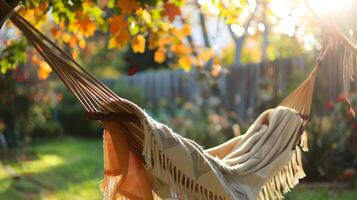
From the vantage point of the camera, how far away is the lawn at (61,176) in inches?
195

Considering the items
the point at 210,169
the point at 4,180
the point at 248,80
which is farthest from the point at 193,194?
the point at 248,80

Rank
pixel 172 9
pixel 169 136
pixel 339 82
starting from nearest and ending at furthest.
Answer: pixel 169 136 < pixel 172 9 < pixel 339 82

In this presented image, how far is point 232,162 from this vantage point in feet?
8.80

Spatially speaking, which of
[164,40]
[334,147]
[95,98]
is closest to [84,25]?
[164,40]

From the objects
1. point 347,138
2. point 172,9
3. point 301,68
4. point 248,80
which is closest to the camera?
point 172,9

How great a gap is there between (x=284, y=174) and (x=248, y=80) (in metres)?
5.95

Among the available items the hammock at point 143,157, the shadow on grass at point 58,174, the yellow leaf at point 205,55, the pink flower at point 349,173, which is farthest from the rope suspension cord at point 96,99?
the pink flower at point 349,173

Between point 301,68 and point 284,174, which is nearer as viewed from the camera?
point 284,174

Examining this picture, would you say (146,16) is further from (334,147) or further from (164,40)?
(334,147)

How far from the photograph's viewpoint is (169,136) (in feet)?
7.36

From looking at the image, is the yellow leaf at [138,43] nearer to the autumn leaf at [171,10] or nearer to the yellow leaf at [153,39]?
the yellow leaf at [153,39]

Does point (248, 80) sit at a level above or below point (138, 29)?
below

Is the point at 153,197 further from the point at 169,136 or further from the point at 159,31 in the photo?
the point at 159,31

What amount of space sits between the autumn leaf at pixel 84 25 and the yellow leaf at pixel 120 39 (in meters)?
0.12
